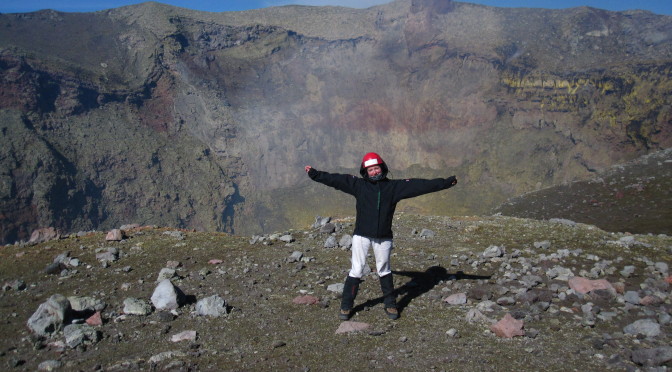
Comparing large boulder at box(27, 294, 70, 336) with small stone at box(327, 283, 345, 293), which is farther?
small stone at box(327, 283, 345, 293)

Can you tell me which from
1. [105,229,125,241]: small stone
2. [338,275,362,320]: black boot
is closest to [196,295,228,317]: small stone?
[338,275,362,320]: black boot

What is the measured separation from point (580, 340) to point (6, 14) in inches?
7286

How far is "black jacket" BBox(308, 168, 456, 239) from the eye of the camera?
328 inches

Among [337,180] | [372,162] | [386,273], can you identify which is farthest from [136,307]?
[372,162]

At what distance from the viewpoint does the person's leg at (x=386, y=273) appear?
8.41 meters

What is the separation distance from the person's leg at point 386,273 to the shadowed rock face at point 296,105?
114462 millimetres

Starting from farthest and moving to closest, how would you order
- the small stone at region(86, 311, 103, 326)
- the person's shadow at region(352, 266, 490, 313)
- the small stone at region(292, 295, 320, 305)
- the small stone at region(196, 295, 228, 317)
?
the small stone at region(292, 295, 320, 305), the person's shadow at region(352, 266, 490, 313), the small stone at region(196, 295, 228, 317), the small stone at region(86, 311, 103, 326)

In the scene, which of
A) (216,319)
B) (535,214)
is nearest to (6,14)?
(535,214)

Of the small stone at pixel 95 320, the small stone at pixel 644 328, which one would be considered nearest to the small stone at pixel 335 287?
the small stone at pixel 95 320

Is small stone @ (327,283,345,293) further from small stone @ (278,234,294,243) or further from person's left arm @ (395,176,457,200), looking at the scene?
small stone @ (278,234,294,243)

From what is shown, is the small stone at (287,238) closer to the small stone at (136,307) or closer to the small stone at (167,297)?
the small stone at (167,297)

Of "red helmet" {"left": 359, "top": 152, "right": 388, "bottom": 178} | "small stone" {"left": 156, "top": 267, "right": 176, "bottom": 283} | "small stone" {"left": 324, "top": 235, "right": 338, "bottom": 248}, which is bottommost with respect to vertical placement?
"small stone" {"left": 324, "top": 235, "right": 338, "bottom": 248}

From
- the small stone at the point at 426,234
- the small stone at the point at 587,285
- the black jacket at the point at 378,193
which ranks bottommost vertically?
the small stone at the point at 426,234

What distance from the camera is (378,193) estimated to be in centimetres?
844
